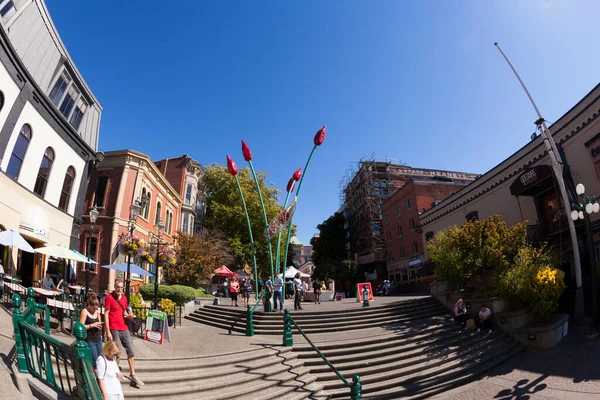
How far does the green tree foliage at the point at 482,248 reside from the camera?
43.6 feet

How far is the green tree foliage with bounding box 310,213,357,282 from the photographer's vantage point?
155 ft

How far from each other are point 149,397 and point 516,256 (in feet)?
44.6

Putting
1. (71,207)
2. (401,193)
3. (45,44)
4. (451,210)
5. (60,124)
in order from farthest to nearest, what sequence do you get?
1. (401,193)
2. (451,210)
3. (71,207)
4. (60,124)
5. (45,44)

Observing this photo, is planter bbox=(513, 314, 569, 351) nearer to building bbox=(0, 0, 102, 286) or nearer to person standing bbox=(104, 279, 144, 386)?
person standing bbox=(104, 279, 144, 386)

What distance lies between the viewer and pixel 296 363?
9227 mm

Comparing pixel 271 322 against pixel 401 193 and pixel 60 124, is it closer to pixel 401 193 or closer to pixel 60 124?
pixel 60 124

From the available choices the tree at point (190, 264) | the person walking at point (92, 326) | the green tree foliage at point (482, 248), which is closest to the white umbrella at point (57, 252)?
the person walking at point (92, 326)

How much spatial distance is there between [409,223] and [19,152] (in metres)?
31.4

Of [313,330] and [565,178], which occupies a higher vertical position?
[565,178]

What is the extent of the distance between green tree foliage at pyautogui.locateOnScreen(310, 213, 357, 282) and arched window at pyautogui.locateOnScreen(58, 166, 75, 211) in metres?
34.8

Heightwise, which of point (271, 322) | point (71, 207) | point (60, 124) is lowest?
point (271, 322)

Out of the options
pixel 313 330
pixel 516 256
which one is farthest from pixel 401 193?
pixel 313 330

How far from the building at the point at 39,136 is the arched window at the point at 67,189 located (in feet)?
0.16

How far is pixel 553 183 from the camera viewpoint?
16.0 m
